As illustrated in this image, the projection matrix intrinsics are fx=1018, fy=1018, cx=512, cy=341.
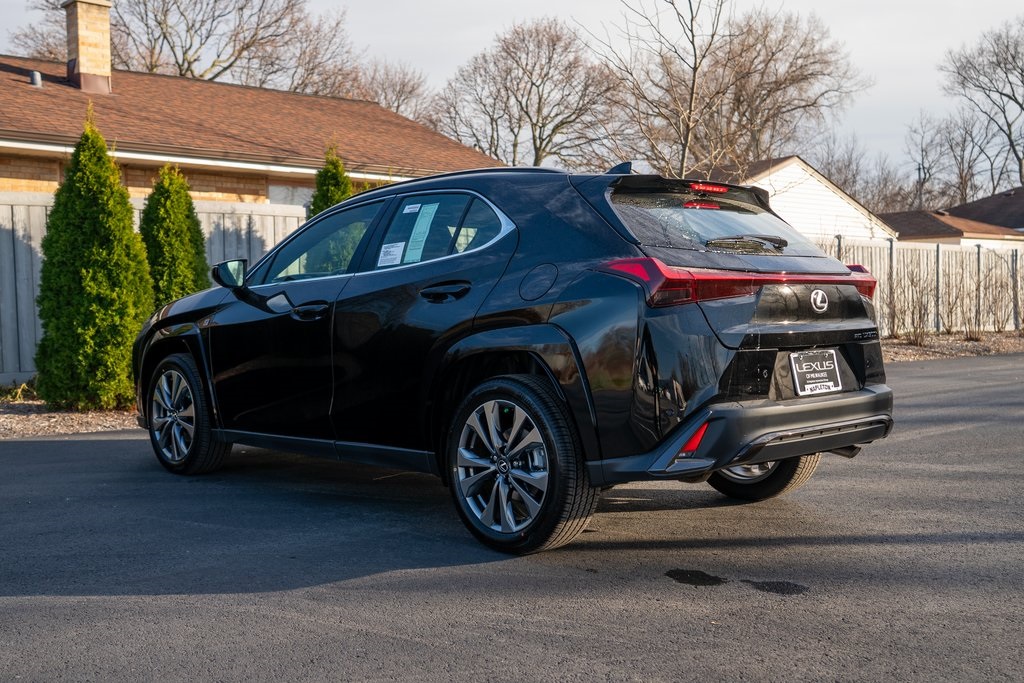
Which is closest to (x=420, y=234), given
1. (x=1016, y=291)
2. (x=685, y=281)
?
(x=685, y=281)

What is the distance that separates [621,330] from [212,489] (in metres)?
3.29

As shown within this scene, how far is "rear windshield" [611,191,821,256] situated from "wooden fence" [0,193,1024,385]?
9096 millimetres

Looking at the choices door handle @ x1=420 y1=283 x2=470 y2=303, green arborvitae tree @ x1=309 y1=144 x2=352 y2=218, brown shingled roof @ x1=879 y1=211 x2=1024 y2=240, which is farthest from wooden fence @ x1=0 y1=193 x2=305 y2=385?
brown shingled roof @ x1=879 y1=211 x2=1024 y2=240

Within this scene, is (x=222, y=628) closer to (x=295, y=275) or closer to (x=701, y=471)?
(x=701, y=471)

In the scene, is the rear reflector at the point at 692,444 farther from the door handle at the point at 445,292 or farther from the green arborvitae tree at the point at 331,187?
the green arborvitae tree at the point at 331,187

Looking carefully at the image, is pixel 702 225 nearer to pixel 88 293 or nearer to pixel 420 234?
pixel 420 234

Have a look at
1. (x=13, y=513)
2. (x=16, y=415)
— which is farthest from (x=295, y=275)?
(x=16, y=415)

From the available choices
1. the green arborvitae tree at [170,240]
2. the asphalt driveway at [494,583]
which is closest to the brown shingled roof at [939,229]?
the green arborvitae tree at [170,240]

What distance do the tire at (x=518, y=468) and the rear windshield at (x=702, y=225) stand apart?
89 cm

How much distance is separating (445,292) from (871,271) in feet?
53.4

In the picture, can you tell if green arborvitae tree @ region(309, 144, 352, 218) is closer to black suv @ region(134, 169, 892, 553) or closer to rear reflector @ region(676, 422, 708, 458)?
black suv @ region(134, 169, 892, 553)

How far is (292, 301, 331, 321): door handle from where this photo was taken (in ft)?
18.9

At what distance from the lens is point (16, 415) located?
10062 mm

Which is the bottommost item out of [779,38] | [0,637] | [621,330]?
[0,637]
